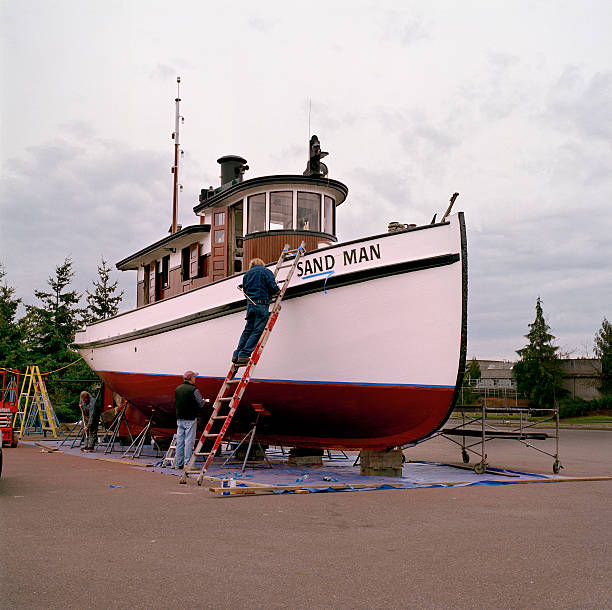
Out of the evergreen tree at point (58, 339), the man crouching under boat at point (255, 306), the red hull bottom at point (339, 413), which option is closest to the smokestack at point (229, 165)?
the red hull bottom at point (339, 413)

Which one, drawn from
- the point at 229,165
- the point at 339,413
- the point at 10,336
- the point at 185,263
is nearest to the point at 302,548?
the point at 339,413

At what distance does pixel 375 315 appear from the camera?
8.61 metres

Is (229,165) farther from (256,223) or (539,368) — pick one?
(539,368)

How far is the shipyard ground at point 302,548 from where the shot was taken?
3604 millimetres

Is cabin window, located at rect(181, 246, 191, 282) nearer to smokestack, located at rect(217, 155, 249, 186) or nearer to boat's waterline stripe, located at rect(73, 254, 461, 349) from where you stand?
smokestack, located at rect(217, 155, 249, 186)

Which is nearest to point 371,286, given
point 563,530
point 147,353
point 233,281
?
point 233,281

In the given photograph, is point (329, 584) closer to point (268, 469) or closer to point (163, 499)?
point (163, 499)

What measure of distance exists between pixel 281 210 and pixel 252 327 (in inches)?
111

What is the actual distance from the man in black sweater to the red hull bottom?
2.79 ft

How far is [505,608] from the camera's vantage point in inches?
136

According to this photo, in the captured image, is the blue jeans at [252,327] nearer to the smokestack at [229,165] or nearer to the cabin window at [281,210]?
the cabin window at [281,210]

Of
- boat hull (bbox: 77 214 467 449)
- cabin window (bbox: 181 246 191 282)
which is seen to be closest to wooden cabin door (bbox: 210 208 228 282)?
boat hull (bbox: 77 214 467 449)

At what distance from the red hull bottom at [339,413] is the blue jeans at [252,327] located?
77 centimetres

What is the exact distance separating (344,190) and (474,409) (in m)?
4.54
